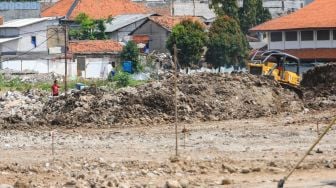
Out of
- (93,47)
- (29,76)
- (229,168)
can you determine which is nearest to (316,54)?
(93,47)

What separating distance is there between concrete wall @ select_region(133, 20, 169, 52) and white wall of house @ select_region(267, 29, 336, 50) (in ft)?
37.3

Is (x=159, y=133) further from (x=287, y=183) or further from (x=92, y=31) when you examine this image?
(x=92, y=31)

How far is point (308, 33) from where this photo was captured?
51.9 metres

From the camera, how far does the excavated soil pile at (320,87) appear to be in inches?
1232

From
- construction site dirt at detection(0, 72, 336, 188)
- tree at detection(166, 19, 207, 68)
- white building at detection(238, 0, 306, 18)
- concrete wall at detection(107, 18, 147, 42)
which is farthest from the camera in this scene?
white building at detection(238, 0, 306, 18)

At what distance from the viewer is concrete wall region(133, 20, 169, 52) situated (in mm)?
63688

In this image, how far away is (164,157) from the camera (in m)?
20.9

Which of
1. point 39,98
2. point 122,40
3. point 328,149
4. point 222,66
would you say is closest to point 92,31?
point 122,40

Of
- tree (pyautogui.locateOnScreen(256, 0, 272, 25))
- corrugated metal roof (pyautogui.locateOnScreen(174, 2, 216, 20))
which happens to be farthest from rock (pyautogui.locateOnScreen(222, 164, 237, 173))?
corrugated metal roof (pyautogui.locateOnScreen(174, 2, 216, 20))

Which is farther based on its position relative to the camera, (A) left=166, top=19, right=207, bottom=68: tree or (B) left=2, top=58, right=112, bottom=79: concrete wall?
(B) left=2, top=58, right=112, bottom=79: concrete wall

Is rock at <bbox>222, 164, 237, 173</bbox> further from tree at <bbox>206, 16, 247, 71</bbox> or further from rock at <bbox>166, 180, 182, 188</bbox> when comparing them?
tree at <bbox>206, 16, 247, 71</bbox>

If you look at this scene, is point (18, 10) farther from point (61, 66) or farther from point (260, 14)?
point (260, 14)

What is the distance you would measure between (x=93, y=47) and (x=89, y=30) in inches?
316

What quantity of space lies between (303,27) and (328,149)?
30.4 meters
